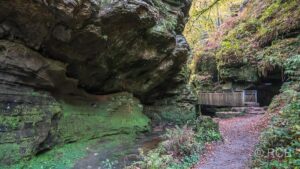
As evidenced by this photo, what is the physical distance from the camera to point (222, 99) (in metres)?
21.0

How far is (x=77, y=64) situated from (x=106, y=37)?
7.27 feet

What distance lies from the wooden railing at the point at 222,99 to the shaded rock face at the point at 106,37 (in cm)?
461

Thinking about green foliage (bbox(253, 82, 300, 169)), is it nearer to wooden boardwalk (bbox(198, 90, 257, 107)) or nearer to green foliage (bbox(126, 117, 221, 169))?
green foliage (bbox(126, 117, 221, 169))

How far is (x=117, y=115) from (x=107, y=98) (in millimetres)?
1154

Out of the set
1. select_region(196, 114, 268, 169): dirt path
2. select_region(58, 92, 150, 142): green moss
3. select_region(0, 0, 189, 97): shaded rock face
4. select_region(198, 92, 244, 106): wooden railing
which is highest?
select_region(0, 0, 189, 97): shaded rock face

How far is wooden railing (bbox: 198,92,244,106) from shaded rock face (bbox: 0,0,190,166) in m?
5.26

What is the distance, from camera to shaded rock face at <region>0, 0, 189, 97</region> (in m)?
9.34

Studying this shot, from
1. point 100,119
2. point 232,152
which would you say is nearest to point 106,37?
point 100,119

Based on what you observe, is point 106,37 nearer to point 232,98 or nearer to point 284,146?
point 284,146

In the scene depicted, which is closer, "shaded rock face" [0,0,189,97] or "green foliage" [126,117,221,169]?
"green foliage" [126,117,221,169]

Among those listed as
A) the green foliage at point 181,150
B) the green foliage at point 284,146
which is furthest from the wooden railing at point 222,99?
the green foliage at point 284,146

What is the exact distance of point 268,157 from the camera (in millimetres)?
6172

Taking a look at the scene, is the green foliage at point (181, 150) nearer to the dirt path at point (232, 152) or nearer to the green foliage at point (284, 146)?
the dirt path at point (232, 152)

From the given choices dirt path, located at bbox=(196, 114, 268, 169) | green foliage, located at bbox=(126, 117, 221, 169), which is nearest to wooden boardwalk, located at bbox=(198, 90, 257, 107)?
dirt path, located at bbox=(196, 114, 268, 169)
